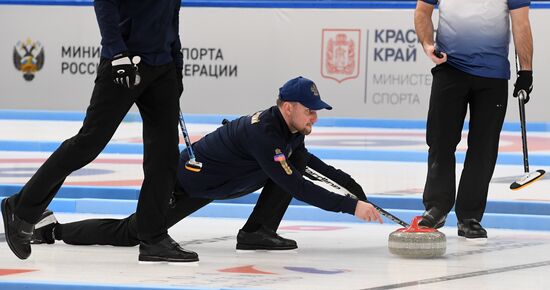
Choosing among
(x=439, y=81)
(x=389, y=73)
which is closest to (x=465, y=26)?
(x=439, y=81)

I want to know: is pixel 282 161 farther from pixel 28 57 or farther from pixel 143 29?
pixel 28 57

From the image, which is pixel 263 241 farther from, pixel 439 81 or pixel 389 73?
pixel 389 73

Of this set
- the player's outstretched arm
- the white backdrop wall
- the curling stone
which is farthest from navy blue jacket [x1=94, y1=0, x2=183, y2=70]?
the white backdrop wall

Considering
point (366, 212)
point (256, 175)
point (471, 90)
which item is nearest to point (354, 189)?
point (256, 175)

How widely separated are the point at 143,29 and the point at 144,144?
486mm

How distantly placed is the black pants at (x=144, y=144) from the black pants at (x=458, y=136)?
5.84 feet

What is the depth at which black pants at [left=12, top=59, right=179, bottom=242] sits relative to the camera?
564 cm

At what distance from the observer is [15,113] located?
15.9m

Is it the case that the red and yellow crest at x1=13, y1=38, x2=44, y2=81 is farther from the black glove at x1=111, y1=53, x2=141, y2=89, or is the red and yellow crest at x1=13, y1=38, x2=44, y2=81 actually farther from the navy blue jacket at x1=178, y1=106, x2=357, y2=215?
the black glove at x1=111, y1=53, x2=141, y2=89

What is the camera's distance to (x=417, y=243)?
602 centimetres

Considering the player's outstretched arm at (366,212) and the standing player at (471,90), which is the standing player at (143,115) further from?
the standing player at (471,90)

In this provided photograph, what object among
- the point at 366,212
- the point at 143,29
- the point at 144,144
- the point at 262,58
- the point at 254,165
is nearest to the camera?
the point at 143,29

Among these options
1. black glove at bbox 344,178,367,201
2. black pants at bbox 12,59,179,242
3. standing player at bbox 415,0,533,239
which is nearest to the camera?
black pants at bbox 12,59,179,242

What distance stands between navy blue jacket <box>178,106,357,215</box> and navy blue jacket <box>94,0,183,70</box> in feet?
1.88
